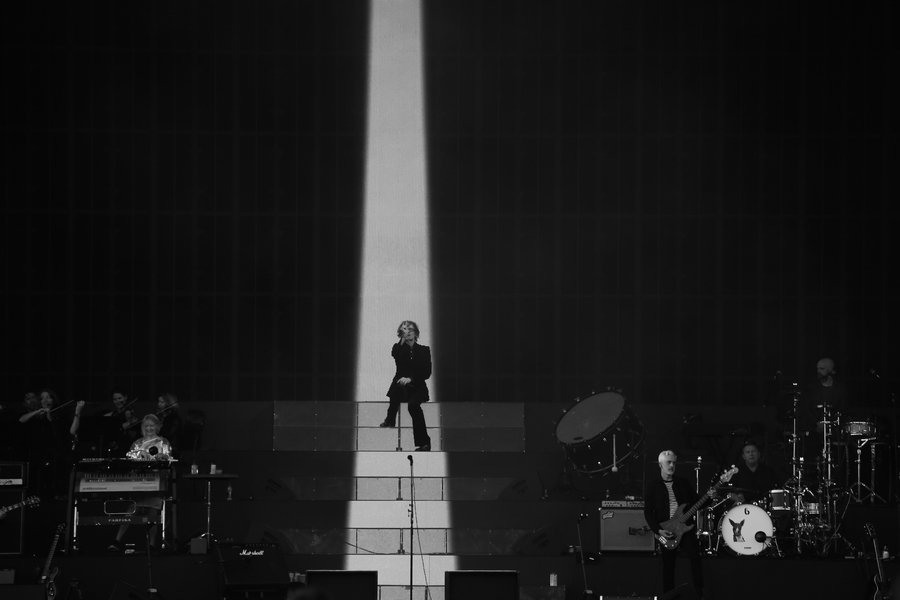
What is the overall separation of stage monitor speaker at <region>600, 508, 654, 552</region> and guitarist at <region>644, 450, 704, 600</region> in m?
0.42

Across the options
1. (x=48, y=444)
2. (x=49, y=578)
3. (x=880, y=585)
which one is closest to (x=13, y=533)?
(x=49, y=578)

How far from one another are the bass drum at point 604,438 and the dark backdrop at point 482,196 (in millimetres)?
2803

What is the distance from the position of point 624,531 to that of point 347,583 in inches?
121

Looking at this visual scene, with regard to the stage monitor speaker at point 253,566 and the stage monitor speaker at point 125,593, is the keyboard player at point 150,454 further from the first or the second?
the stage monitor speaker at point 125,593

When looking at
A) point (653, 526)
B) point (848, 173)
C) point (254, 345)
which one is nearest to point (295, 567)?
point (653, 526)

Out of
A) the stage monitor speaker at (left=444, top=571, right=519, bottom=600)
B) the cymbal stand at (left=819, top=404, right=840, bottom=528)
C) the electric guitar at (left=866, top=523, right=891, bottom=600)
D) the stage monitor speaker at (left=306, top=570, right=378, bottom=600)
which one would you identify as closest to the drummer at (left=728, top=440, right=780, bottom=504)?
the cymbal stand at (left=819, top=404, right=840, bottom=528)

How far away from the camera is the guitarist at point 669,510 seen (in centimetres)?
1030

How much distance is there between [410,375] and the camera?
1335cm

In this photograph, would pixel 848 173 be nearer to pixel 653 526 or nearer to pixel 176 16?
pixel 653 526

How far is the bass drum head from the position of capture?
12016 mm

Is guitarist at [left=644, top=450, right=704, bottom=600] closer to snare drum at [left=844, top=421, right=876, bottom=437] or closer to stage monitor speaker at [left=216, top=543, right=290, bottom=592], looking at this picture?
snare drum at [left=844, top=421, right=876, bottom=437]

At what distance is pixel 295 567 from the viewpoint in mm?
10984

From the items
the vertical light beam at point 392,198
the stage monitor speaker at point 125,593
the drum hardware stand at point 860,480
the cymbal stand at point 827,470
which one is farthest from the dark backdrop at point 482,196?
the stage monitor speaker at point 125,593

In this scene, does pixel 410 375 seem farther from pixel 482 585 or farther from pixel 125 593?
pixel 125 593
